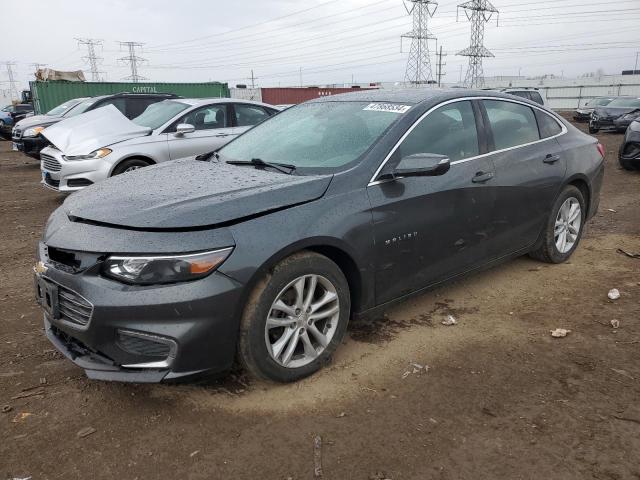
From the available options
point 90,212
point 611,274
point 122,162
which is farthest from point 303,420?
point 122,162

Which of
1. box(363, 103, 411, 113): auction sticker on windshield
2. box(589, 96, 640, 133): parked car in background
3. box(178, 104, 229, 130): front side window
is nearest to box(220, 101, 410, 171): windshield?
box(363, 103, 411, 113): auction sticker on windshield

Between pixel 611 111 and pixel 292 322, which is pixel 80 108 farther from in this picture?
pixel 611 111

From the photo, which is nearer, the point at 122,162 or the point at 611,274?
the point at 611,274

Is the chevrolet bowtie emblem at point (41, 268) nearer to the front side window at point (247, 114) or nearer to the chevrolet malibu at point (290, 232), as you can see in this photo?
the chevrolet malibu at point (290, 232)

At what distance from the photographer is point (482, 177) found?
Result: 378 centimetres

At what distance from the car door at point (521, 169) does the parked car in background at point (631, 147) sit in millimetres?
6313

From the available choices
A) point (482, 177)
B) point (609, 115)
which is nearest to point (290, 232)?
point (482, 177)

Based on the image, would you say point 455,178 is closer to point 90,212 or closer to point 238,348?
point 238,348

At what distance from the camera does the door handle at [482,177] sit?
3732 mm

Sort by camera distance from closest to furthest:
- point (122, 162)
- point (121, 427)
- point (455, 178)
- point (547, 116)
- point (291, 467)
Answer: point (291, 467) → point (121, 427) → point (455, 178) → point (547, 116) → point (122, 162)

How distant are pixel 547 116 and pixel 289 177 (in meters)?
2.89

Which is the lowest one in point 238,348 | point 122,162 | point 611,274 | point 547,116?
point 611,274

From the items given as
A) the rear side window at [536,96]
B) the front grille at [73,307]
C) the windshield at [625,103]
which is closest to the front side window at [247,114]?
the front grille at [73,307]

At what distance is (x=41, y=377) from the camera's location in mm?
3033
